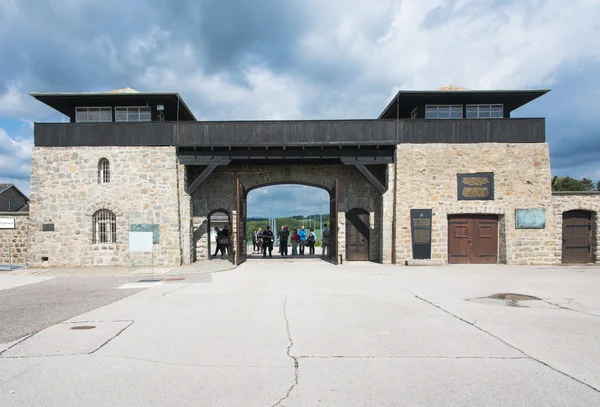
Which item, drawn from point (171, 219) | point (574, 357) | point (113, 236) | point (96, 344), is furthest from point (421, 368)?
point (113, 236)

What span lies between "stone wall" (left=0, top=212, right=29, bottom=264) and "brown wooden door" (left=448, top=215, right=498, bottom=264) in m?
17.8

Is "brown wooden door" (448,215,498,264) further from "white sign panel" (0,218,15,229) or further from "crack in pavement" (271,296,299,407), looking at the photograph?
"white sign panel" (0,218,15,229)

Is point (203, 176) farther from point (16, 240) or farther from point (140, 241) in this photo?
point (16, 240)

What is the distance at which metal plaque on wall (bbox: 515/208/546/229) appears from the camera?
1620 centimetres

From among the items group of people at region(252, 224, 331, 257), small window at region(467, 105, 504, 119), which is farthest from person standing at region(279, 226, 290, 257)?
small window at region(467, 105, 504, 119)

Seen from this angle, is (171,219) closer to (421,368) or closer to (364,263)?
(364,263)

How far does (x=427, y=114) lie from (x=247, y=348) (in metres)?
15.5

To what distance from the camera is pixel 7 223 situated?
17.2 m

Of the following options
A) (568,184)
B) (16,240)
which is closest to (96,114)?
(16,240)

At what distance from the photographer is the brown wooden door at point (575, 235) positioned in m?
16.7

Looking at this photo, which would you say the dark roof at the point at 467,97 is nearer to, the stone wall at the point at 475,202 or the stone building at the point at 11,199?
the stone wall at the point at 475,202

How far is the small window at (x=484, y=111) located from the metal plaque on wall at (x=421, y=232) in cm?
544

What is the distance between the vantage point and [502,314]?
728cm

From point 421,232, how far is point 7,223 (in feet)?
56.3
